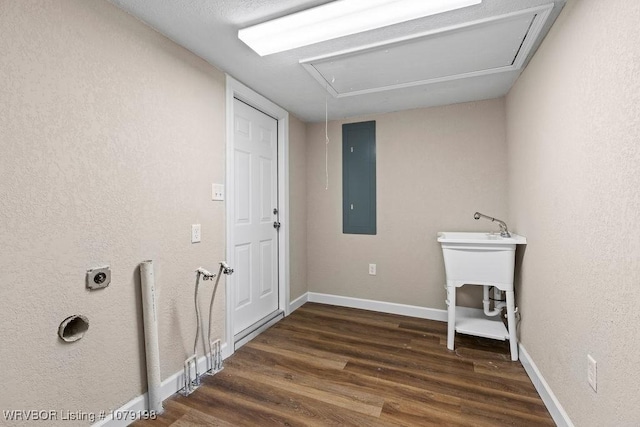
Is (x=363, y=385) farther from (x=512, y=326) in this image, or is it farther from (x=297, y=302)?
(x=297, y=302)

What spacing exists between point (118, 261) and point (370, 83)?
2170 mm

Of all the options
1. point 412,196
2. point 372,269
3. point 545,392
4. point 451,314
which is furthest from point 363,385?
point 412,196

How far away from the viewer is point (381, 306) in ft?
10.3

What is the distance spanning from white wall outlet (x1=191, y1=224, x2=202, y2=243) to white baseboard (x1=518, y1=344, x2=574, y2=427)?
2287 mm

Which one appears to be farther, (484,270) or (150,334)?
(484,270)

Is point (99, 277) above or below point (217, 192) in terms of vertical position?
below

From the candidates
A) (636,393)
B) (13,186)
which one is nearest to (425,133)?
(636,393)

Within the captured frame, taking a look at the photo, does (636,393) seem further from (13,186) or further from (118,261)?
(13,186)

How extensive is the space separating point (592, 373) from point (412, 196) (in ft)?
6.60

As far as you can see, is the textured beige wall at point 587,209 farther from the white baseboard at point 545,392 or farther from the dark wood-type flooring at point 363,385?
the dark wood-type flooring at point 363,385

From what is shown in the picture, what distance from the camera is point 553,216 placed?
62.1 inches

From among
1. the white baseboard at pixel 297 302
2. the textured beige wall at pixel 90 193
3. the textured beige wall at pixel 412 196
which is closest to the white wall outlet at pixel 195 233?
the textured beige wall at pixel 90 193

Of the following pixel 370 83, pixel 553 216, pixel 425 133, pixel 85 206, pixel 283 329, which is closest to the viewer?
→ pixel 85 206

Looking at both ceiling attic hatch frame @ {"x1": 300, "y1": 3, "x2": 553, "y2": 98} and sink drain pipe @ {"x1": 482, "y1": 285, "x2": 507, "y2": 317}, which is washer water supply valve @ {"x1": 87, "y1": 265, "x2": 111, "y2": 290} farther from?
sink drain pipe @ {"x1": 482, "y1": 285, "x2": 507, "y2": 317}
